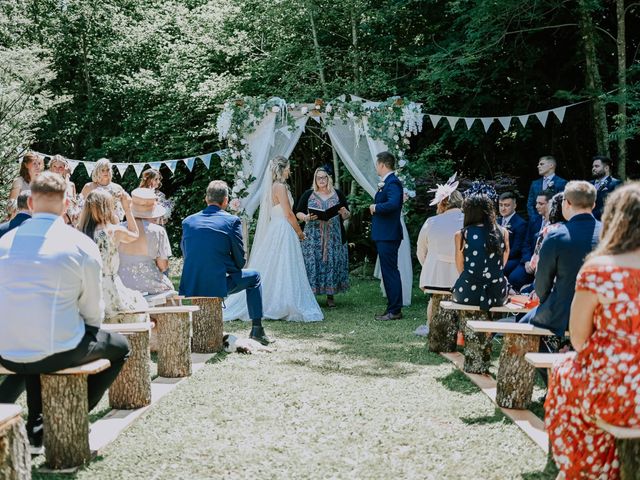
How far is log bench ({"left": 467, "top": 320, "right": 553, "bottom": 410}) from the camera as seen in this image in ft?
14.4

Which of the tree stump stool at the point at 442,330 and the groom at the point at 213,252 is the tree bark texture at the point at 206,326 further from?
the tree stump stool at the point at 442,330

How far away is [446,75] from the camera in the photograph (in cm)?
1123

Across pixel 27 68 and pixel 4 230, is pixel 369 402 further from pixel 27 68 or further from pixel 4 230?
pixel 27 68

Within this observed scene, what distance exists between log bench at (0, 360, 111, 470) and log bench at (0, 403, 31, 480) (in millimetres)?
499

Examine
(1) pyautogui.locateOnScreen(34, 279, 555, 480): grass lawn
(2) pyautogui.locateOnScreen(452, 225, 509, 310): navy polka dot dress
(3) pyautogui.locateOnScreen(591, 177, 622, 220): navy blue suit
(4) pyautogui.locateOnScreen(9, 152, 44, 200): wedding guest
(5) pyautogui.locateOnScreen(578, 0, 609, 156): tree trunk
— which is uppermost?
(5) pyautogui.locateOnScreen(578, 0, 609, 156): tree trunk

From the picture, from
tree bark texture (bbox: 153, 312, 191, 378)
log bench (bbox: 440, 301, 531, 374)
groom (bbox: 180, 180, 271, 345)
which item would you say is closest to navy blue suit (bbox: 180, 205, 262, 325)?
groom (bbox: 180, 180, 271, 345)

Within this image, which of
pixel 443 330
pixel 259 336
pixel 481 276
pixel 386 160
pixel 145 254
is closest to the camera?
pixel 481 276

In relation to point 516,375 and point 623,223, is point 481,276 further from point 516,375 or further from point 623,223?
point 623,223

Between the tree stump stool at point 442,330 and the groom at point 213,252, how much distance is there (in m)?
1.80

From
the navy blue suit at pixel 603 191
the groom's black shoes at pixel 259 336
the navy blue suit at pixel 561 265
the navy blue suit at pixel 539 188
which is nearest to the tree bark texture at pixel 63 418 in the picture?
the navy blue suit at pixel 561 265

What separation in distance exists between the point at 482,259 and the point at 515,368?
1342 mm

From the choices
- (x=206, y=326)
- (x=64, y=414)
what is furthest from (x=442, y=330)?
(x=64, y=414)

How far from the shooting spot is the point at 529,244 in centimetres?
779

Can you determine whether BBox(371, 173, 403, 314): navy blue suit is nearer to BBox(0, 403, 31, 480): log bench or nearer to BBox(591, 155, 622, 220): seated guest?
BBox(591, 155, 622, 220): seated guest
